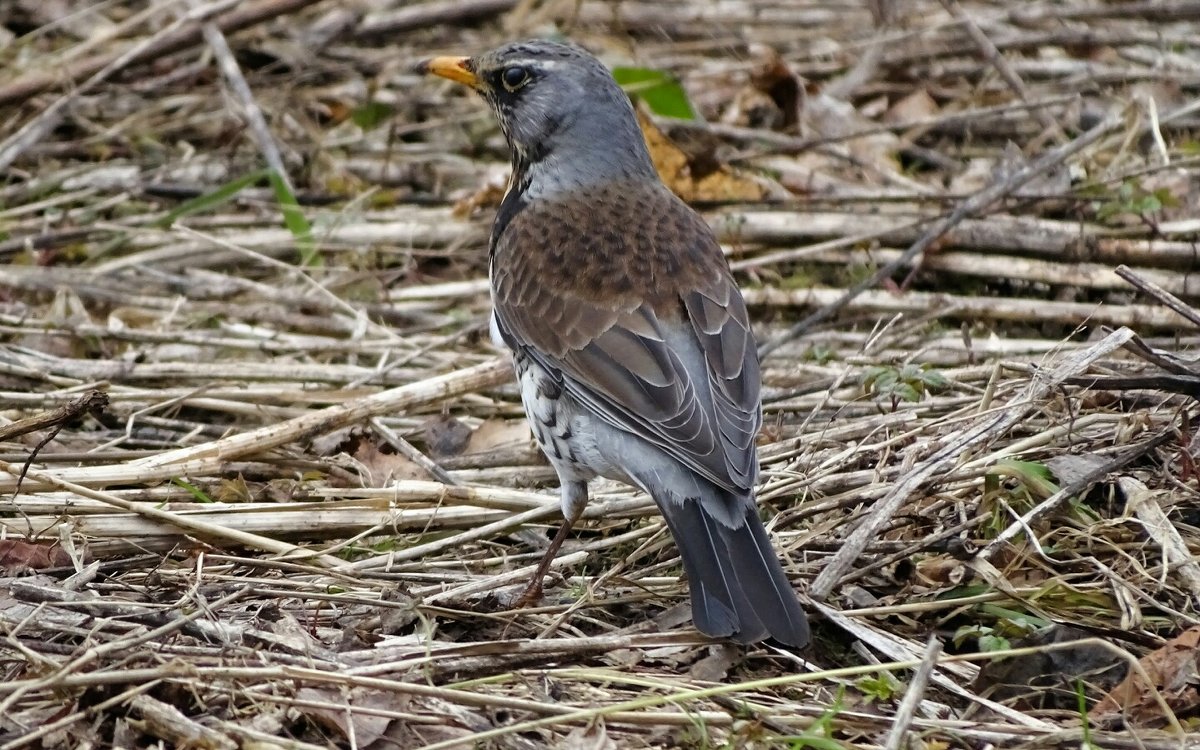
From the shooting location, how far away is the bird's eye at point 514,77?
18.7ft

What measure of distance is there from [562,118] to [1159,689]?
Answer: 9.58 feet

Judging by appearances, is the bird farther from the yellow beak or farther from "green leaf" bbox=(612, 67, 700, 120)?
"green leaf" bbox=(612, 67, 700, 120)

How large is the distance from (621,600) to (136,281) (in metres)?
3.78

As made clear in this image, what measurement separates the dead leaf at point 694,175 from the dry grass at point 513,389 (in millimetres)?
199

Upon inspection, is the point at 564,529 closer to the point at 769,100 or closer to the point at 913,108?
the point at 769,100

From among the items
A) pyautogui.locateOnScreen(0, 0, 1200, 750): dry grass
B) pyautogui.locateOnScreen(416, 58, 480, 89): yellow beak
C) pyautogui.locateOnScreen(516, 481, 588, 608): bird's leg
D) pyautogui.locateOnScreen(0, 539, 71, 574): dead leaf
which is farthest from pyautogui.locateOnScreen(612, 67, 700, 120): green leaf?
pyautogui.locateOnScreen(0, 539, 71, 574): dead leaf

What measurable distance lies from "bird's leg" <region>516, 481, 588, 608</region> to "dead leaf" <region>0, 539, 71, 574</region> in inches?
55.7

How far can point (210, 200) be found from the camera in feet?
25.1

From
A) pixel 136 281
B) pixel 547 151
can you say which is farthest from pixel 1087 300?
pixel 136 281

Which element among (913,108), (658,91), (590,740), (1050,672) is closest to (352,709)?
(590,740)

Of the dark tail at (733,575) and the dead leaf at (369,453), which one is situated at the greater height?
the dark tail at (733,575)

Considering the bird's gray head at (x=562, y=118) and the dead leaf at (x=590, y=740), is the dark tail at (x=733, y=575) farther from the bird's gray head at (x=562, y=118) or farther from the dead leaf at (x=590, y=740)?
the bird's gray head at (x=562, y=118)

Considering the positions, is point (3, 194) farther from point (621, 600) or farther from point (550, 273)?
point (621, 600)

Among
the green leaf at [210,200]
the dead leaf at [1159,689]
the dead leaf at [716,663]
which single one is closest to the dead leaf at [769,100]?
the green leaf at [210,200]
